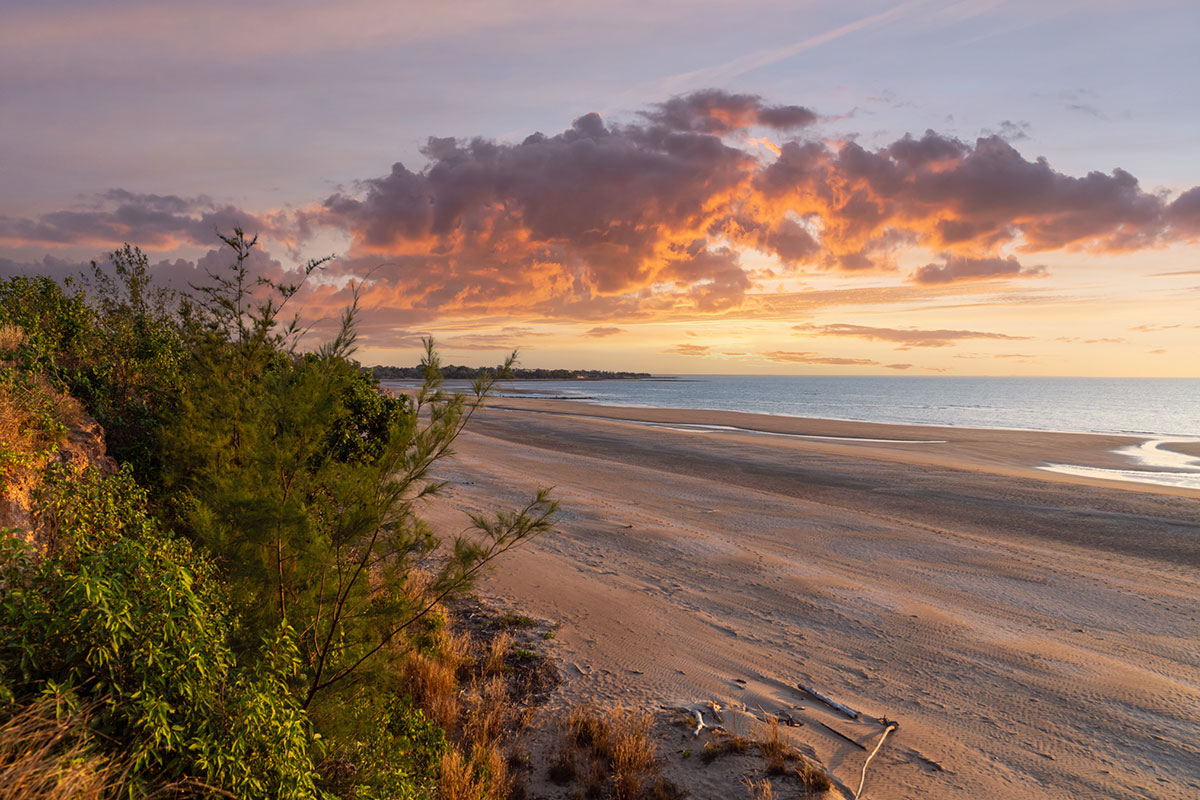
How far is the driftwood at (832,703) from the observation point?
797cm

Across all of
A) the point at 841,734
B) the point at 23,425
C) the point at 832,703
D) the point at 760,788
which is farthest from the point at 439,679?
the point at 23,425

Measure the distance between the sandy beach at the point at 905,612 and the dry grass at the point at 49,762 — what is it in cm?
522

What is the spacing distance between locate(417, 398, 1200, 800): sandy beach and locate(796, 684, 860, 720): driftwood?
0.11 m

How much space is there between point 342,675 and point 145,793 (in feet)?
6.13

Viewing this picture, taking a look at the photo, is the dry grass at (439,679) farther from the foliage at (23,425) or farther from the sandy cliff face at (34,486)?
the foliage at (23,425)

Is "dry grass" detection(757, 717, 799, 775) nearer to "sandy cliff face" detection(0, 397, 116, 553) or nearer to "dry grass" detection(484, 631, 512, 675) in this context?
"dry grass" detection(484, 631, 512, 675)

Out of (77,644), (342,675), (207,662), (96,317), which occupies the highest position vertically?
(96,317)

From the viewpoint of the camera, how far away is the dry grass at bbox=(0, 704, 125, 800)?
9.87ft

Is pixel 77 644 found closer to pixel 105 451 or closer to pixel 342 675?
pixel 342 675

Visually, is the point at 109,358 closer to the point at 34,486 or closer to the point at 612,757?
the point at 34,486

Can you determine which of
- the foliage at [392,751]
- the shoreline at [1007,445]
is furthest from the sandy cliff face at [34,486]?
the shoreline at [1007,445]

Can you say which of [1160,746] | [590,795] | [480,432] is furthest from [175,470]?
[480,432]

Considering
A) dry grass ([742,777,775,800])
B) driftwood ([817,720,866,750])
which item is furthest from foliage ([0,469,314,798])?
driftwood ([817,720,866,750])

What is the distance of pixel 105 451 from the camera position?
930cm
